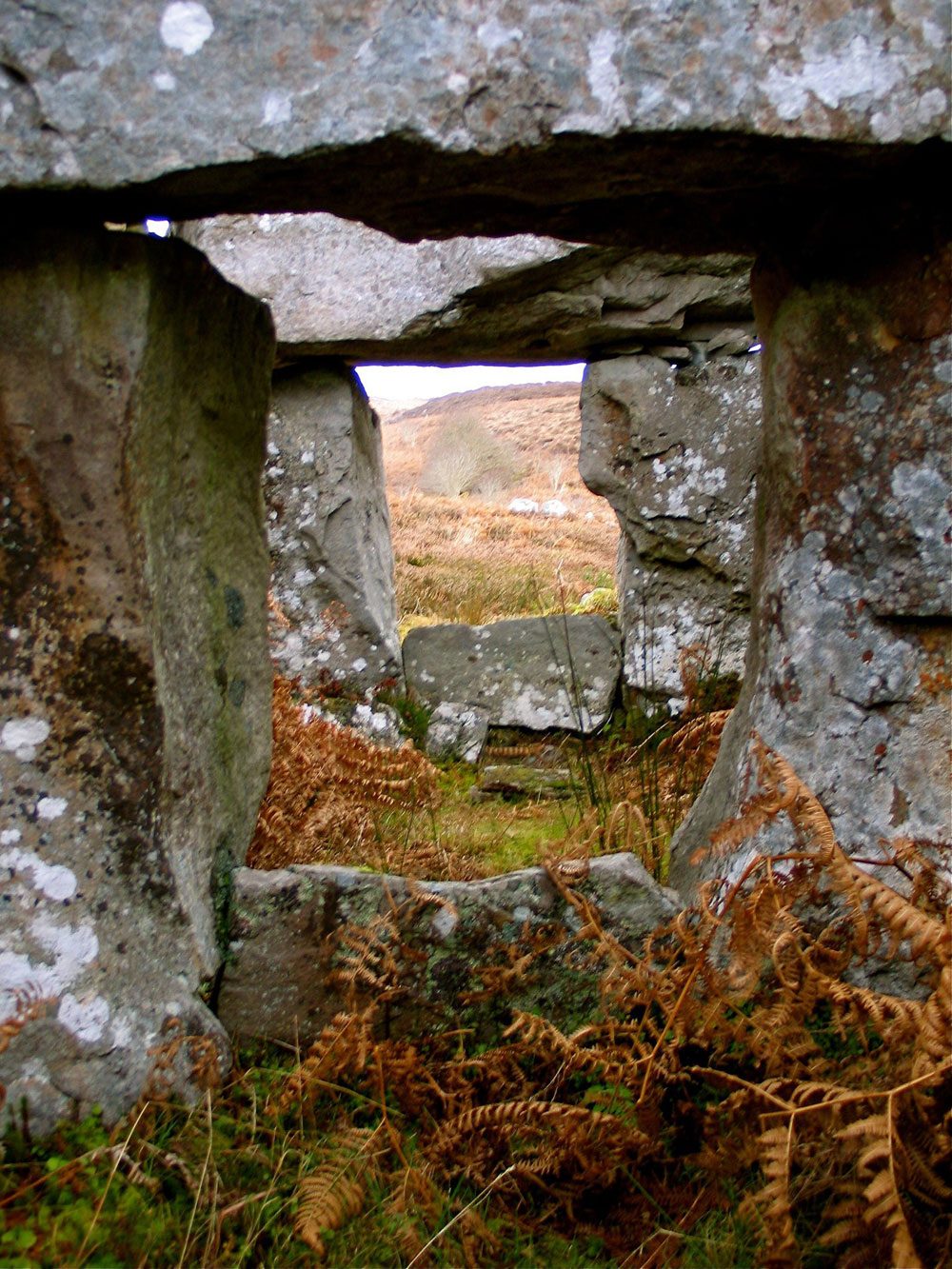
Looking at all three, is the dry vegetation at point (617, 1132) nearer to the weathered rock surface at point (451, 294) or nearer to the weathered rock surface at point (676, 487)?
the weathered rock surface at point (676, 487)

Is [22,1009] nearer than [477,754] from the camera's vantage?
Yes

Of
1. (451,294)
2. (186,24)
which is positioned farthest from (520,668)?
(186,24)

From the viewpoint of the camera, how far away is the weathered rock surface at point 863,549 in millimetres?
2270

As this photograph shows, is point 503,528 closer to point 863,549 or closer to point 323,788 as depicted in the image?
point 323,788

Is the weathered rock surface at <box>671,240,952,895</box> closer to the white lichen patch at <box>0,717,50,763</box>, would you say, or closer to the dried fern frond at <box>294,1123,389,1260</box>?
the dried fern frond at <box>294,1123,389,1260</box>

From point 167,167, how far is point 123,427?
0.51m

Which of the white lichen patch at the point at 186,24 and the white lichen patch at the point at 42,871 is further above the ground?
the white lichen patch at the point at 186,24

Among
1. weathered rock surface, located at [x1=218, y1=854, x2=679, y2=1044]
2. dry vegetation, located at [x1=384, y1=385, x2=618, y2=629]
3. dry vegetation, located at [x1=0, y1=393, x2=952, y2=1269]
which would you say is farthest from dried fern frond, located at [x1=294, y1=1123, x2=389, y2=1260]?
dry vegetation, located at [x1=384, y1=385, x2=618, y2=629]

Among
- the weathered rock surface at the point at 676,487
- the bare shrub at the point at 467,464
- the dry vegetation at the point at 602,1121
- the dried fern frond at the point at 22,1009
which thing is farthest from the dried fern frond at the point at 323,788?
the bare shrub at the point at 467,464

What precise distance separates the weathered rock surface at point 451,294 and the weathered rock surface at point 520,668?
56.2 inches

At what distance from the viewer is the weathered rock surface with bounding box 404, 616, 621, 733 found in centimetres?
549

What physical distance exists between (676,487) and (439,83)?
362 centimetres

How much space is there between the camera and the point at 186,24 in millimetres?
1876

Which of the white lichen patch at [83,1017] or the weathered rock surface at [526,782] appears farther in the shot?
the weathered rock surface at [526,782]
